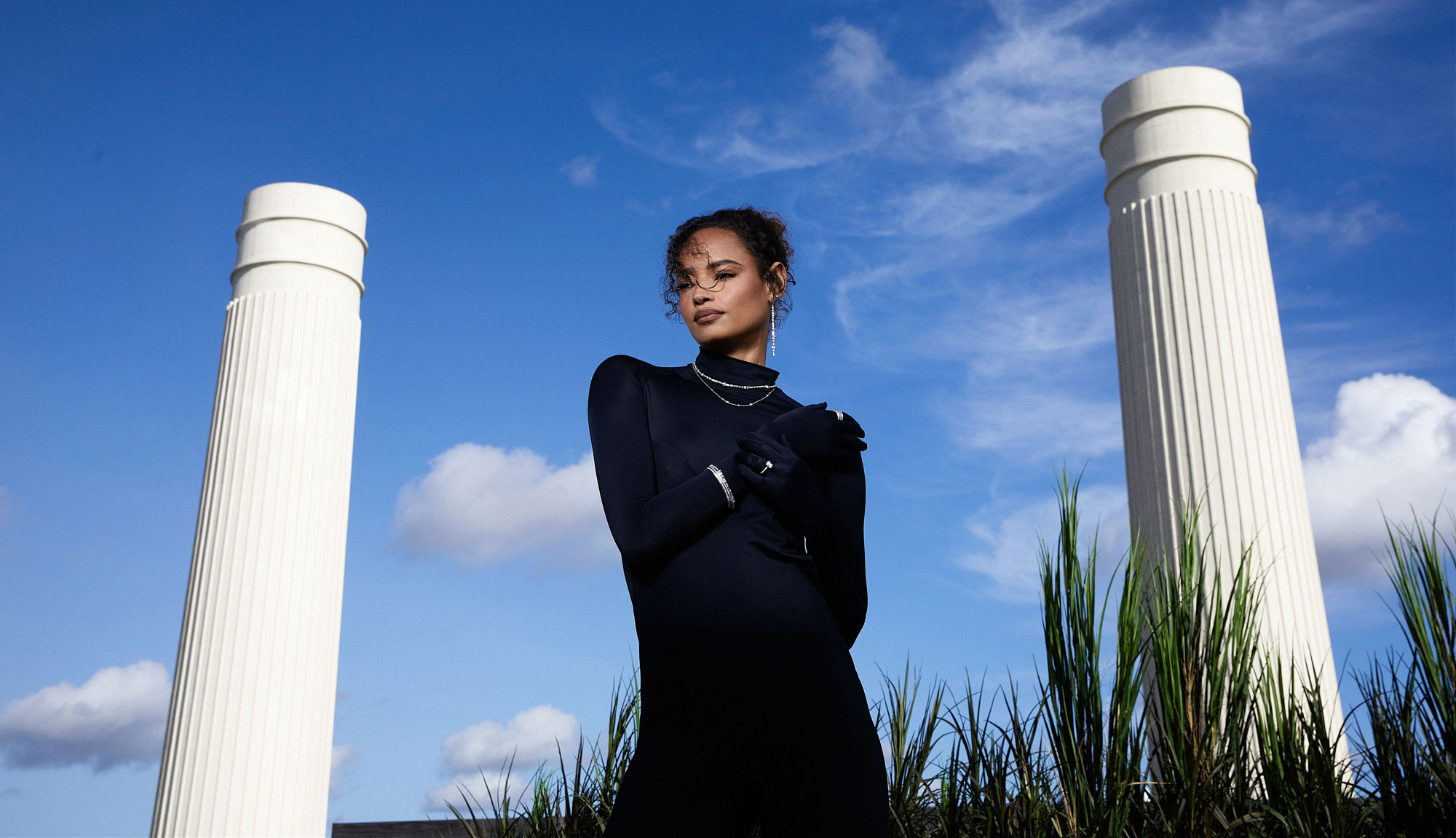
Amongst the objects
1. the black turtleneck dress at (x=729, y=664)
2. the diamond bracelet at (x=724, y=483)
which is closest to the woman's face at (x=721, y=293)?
the black turtleneck dress at (x=729, y=664)

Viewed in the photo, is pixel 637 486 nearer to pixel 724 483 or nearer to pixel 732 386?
pixel 724 483

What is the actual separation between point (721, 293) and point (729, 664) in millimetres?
696

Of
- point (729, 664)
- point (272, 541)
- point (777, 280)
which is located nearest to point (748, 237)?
point (777, 280)

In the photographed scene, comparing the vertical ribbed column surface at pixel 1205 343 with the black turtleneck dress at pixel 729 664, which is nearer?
the black turtleneck dress at pixel 729 664

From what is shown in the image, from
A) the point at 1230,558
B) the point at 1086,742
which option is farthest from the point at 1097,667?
the point at 1230,558

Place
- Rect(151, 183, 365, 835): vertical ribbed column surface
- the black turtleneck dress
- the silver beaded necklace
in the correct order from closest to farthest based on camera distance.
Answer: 1. the black turtleneck dress
2. the silver beaded necklace
3. Rect(151, 183, 365, 835): vertical ribbed column surface

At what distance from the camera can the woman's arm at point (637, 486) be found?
5.27 ft

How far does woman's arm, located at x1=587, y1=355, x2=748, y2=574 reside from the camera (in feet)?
5.27

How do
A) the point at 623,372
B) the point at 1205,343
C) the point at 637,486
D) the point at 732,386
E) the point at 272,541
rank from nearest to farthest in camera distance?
1. the point at 637,486
2. the point at 623,372
3. the point at 732,386
4. the point at 1205,343
5. the point at 272,541

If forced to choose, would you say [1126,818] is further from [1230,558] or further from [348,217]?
[348,217]

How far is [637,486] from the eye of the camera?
171 centimetres

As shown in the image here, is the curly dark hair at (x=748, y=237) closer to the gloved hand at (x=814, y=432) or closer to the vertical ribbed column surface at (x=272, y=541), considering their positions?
the gloved hand at (x=814, y=432)

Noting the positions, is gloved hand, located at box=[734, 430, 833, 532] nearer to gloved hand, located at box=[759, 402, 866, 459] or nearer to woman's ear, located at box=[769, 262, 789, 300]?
gloved hand, located at box=[759, 402, 866, 459]

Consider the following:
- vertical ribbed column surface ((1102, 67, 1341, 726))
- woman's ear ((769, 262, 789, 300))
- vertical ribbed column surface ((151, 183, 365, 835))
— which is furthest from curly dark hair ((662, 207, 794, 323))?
vertical ribbed column surface ((151, 183, 365, 835))
